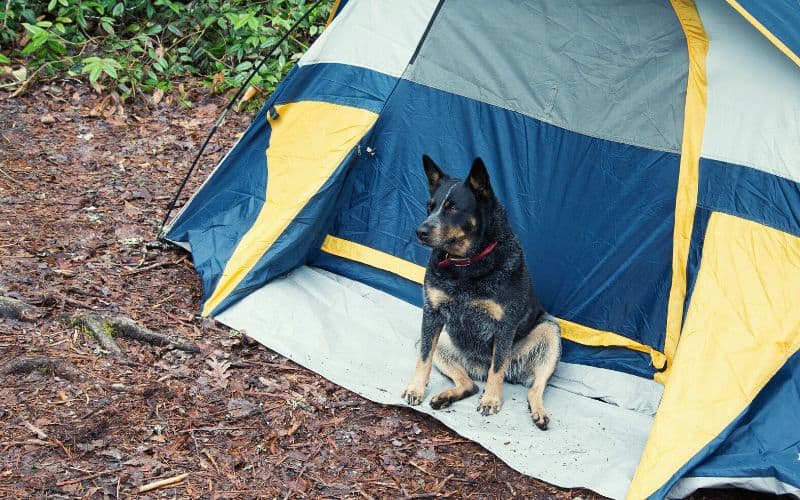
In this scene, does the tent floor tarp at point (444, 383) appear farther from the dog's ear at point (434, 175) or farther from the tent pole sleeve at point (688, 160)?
the dog's ear at point (434, 175)

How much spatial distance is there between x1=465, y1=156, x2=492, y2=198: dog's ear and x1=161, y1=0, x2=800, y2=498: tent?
920mm

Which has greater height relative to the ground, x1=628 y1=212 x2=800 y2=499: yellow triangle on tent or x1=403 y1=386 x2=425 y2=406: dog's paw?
x1=628 y1=212 x2=800 y2=499: yellow triangle on tent

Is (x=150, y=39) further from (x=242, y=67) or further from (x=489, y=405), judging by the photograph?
(x=489, y=405)

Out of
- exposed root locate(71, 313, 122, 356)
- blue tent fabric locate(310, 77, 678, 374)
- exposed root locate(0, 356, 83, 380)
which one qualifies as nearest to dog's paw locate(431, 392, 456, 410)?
blue tent fabric locate(310, 77, 678, 374)

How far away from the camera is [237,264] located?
582 centimetres

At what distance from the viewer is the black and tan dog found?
15.8ft

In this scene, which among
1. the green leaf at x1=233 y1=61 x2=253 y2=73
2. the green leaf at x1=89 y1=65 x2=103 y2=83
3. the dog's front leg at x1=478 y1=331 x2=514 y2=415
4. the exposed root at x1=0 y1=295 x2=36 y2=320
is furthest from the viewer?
the green leaf at x1=233 y1=61 x2=253 y2=73

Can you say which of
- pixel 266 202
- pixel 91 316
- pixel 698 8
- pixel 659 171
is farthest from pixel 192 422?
pixel 698 8

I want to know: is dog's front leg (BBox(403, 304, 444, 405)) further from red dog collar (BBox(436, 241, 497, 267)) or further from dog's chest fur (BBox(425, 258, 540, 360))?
red dog collar (BBox(436, 241, 497, 267))

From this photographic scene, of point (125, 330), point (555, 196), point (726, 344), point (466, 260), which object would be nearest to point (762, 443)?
point (726, 344)

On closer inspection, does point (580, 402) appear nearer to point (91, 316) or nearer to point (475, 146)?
point (475, 146)

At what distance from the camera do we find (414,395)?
4988 mm

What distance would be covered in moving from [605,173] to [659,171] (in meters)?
0.34

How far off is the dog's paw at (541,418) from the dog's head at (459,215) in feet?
3.20
